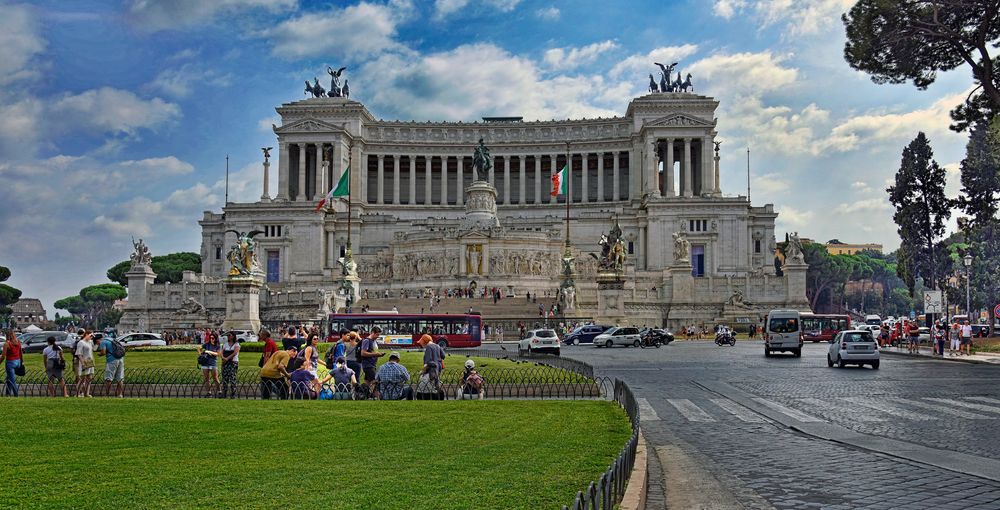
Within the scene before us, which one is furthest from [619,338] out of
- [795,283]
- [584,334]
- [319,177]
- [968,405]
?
[319,177]

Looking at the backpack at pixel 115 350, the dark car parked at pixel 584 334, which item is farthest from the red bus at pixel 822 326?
the backpack at pixel 115 350

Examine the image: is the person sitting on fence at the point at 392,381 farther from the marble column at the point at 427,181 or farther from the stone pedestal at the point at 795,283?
the marble column at the point at 427,181

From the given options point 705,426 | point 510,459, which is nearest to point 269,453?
Result: point 510,459

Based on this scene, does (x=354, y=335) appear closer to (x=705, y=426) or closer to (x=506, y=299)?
(x=705, y=426)

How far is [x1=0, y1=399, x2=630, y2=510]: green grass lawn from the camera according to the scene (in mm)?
9320

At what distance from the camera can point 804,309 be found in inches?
3061

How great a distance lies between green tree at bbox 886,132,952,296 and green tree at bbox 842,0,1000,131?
27.3 metres

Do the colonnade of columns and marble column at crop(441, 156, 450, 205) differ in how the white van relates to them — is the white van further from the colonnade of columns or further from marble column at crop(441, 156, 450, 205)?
marble column at crop(441, 156, 450, 205)

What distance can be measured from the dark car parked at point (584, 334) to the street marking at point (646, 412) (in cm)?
3623

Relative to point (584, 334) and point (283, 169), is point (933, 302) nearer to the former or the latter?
point (584, 334)

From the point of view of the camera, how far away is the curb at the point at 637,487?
9.28 metres

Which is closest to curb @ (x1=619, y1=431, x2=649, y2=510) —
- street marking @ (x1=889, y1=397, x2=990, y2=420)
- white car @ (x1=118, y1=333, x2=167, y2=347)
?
street marking @ (x1=889, y1=397, x2=990, y2=420)

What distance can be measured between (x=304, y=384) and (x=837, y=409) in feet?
39.2

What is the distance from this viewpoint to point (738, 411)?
20297 mm
